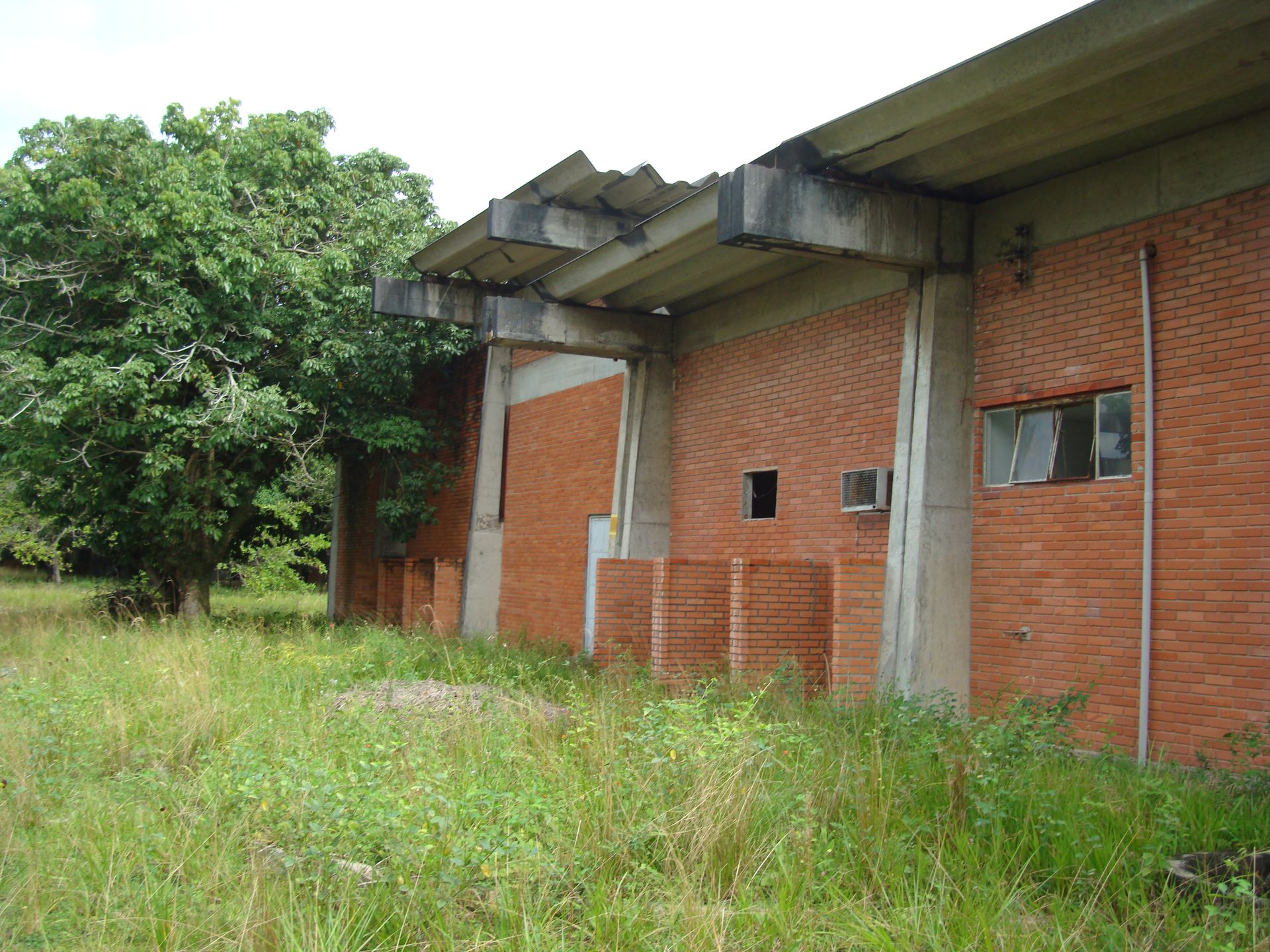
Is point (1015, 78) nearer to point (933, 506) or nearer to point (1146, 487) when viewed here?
point (1146, 487)

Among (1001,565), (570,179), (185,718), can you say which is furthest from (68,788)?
(570,179)

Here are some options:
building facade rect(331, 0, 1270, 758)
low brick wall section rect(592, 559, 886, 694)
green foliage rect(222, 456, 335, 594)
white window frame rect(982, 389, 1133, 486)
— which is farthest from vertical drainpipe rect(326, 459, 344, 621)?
white window frame rect(982, 389, 1133, 486)

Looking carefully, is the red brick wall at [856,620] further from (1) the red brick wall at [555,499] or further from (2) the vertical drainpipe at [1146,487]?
(1) the red brick wall at [555,499]

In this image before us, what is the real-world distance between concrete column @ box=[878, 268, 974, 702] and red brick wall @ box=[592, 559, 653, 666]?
3.84m

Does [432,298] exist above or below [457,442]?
above

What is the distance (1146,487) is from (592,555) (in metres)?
8.61

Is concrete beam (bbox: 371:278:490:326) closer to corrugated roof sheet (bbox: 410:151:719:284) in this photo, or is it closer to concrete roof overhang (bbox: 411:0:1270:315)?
corrugated roof sheet (bbox: 410:151:719:284)

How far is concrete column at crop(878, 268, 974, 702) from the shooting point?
9.27 metres

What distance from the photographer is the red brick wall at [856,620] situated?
9695 mm

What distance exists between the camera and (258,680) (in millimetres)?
10227

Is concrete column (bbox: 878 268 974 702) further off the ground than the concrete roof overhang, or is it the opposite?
the concrete roof overhang

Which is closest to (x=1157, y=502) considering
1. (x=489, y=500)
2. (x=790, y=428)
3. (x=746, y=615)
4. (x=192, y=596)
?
(x=746, y=615)

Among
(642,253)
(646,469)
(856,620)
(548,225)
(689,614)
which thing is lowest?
(689,614)

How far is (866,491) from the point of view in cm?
1053
